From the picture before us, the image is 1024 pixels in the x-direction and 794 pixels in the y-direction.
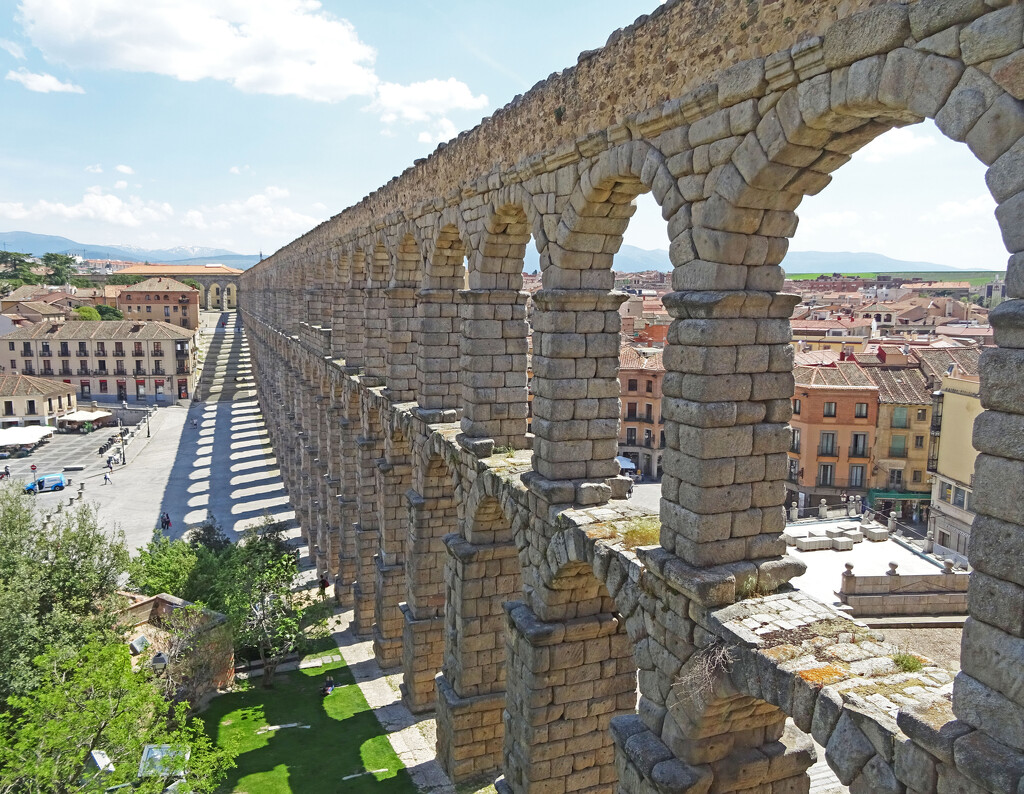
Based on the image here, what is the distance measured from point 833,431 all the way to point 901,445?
342 cm

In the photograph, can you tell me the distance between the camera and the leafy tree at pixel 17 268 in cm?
11191

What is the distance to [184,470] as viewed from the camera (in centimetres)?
4997

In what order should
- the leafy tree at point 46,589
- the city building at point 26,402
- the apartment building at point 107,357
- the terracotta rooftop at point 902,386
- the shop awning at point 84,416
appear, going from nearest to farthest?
1. the leafy tree at point 46,589
2. the terracotta rooftop at point 902,386
3. the city building at point 26,402
4. the shop awning at point 84,416
5. the apartment building at point 107,357

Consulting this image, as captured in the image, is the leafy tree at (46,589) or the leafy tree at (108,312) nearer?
the leafy tree at (46,589)

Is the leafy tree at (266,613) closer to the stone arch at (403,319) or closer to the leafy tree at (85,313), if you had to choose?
the stone arch at (403,319)

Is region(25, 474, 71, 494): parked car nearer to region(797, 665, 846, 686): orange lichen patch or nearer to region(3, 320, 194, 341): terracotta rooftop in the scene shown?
region(3, 320, 194, 341): terracotta rooftop

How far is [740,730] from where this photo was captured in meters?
8.59

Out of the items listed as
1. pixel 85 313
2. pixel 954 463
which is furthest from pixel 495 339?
pixel 85 313

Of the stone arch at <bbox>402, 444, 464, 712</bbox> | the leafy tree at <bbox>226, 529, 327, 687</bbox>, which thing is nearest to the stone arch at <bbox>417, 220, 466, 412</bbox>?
the stone arch at <bbox>402, 444, 464, 712</bbox>

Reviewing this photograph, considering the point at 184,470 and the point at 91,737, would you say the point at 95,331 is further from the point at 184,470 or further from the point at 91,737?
the point at 91,737

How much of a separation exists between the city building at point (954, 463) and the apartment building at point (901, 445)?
3090 mm

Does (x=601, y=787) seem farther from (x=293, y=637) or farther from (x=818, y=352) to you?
(x=818, y=352)

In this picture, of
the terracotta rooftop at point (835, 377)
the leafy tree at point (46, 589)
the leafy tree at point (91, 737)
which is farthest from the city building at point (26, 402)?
the terracotta rooftop at point (835, 377)

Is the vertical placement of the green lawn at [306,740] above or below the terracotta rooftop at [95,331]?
below
